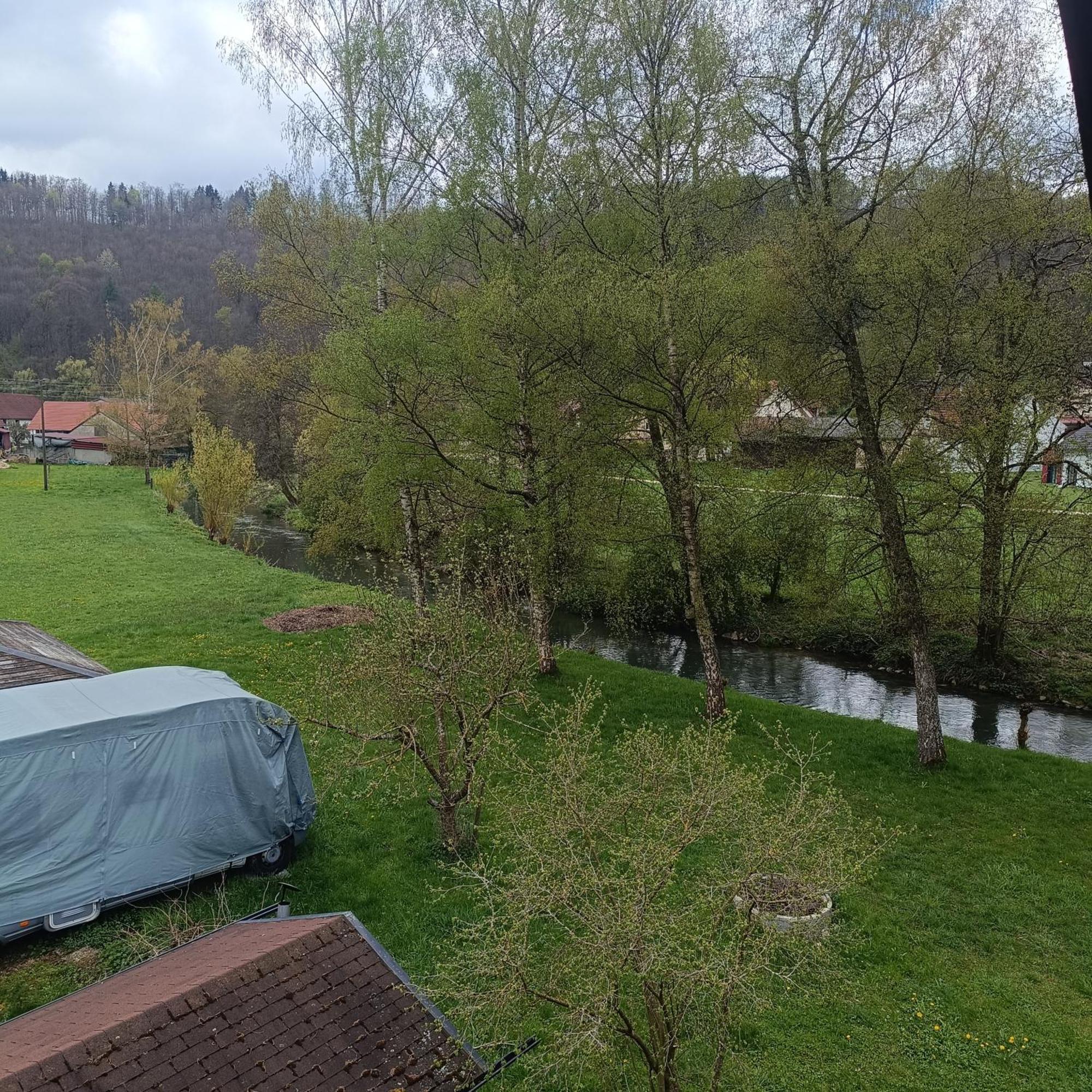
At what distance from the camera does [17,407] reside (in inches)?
2753

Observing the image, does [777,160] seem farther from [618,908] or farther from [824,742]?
[618,908]

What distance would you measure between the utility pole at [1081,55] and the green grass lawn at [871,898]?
20.6 feet

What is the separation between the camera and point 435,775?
9609 mm

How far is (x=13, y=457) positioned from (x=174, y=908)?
62337 mm

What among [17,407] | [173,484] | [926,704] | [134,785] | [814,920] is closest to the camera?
[814,920]

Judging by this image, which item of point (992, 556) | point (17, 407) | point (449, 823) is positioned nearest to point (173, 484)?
point (449, 823)

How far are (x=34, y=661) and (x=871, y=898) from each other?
1104cm

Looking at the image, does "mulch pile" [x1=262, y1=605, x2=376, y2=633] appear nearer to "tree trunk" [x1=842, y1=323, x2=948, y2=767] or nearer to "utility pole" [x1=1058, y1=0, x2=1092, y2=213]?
"tree trunk" [x1=842, y1=323, x2=948, y2=767]

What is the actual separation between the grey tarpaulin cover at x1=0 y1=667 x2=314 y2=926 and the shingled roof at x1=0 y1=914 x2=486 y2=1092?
268cm

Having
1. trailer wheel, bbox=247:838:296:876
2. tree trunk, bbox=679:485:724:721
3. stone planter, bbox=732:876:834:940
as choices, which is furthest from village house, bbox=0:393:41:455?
stone planter, bbox=732:876:834:940

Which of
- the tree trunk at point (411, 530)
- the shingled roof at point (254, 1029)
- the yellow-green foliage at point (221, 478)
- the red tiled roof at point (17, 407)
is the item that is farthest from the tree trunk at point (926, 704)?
the red tiled roof at point (17, 407)

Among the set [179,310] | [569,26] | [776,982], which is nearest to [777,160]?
[569,26]

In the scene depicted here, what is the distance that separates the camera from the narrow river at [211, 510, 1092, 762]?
16984 millimetres

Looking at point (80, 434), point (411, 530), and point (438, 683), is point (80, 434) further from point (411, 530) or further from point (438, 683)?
point (438, 683)
